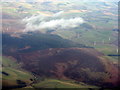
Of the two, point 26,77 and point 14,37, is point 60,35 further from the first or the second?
point 26,77

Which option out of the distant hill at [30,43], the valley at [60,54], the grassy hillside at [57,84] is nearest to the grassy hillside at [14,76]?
the valley at [60,54]

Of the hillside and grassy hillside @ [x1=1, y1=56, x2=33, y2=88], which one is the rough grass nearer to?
grassy hillside @ [x1=1, y1=56, x2=33, y2=88]

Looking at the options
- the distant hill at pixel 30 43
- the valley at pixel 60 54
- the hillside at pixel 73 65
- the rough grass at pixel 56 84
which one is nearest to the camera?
the rough grass at pixel 56 84

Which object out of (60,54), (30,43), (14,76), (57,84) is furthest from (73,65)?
(30,43)

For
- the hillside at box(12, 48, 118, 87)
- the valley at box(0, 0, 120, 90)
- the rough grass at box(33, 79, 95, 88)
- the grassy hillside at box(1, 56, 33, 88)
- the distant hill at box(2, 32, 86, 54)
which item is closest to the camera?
the rough grass at box(33, 79, 95, 88)

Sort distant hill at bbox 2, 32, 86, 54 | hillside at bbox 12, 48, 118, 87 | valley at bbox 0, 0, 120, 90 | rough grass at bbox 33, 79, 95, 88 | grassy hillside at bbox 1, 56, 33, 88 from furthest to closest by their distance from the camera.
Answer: distant hill at bbox 2, 32, 86, 54 → hillside at bbox 12, 48, 118, 87 → valley at bbox 0, 0, 120, 90 → grassy hillside at bbox 1, 56, 33, 88 → rough grass at bbox 33, 79, 95, 88

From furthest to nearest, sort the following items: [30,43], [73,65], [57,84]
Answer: [30,43] → [73,65] → [57,84]

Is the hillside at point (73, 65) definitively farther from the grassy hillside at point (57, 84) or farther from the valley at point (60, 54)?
the grassy hillside at point (57, 84)

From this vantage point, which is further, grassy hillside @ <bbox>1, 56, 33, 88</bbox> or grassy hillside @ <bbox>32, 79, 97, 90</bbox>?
grassy hillside @ <bbox>1, 56, 33, 88</bbox>

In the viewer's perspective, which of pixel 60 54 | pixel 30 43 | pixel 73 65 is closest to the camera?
pixel 73 65

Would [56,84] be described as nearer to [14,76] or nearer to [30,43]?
[14,76]

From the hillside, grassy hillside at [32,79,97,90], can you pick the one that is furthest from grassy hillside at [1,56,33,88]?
grassy hillside at [32,79,97,90]
